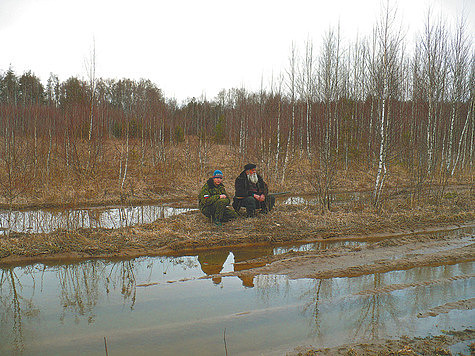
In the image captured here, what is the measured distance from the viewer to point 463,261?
7090 mm

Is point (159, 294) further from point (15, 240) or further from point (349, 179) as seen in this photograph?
point (349, 179)

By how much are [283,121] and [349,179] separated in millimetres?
5694

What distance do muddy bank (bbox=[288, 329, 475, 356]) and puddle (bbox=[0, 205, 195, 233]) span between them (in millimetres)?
6521

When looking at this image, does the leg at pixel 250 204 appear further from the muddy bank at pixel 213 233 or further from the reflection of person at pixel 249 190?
the muddy bank at pixel 213 233

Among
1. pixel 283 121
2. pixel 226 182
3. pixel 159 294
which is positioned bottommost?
pixel 159 294

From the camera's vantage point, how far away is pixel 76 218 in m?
11.0

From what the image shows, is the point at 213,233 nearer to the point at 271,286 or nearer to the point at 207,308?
the point at 271,286

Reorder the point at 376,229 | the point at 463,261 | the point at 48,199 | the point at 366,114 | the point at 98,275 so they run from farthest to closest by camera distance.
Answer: the point at 366,114, the point at 48,199, the point at 376,229, the point at 463,261, the point at 98,275

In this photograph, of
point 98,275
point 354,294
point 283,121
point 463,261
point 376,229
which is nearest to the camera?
point 354,294

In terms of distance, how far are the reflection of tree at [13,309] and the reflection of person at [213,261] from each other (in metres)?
2.91

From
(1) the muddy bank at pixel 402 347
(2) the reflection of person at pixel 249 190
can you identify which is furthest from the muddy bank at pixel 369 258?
(2) the reflection of person at pixel 249 190

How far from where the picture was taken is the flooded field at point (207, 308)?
4129 mm

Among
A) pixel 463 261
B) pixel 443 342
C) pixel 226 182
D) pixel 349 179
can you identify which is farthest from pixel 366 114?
pixel 443 342

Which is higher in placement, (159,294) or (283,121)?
(283,121)
